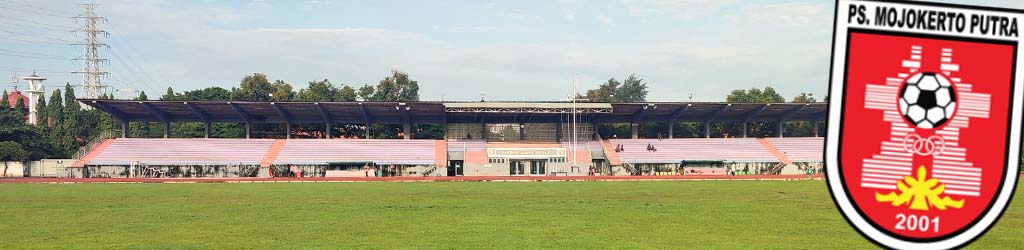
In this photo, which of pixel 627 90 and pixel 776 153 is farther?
pixel 627 90

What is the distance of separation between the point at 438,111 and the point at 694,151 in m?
20.5

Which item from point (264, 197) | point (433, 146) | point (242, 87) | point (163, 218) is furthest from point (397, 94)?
point (163, 218)

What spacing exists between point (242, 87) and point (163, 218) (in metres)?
84.3

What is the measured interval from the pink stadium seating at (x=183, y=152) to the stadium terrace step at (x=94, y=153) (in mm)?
286

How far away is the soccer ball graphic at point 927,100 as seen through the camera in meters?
2.52

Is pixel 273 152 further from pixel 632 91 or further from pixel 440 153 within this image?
pixel 632 91

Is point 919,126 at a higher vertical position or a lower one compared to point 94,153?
higher

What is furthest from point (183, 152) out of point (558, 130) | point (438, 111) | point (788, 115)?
point (788, 115)

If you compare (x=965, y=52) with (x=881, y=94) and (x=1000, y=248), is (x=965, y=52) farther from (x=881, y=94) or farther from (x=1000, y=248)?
(x=1000, y=248)

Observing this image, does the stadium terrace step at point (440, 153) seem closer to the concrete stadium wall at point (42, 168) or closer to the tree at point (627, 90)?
the concrete stadium wall at point (42, 168)

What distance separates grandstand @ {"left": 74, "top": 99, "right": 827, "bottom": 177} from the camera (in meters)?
67.4

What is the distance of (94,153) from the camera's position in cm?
6756

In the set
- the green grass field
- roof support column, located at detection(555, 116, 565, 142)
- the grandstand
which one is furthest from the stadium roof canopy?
the green grass field

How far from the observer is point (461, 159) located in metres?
71.5
